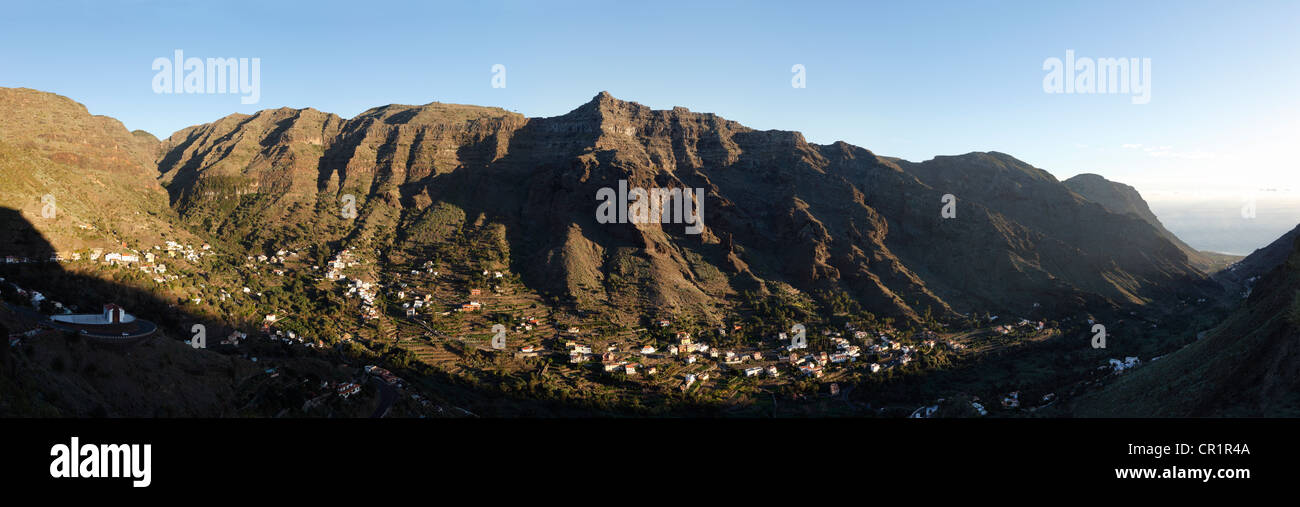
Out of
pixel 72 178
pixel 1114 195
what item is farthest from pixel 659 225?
pixel 1114 195

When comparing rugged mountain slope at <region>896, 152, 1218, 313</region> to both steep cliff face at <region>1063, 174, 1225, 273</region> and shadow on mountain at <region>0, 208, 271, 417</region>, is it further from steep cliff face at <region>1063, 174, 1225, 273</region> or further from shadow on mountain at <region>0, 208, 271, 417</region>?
shadow on mountain at <region>0, 208, 271, 417</region>

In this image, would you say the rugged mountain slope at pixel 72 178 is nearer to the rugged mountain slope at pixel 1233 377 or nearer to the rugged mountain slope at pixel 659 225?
the rugged mountain slope at pixel 659 225

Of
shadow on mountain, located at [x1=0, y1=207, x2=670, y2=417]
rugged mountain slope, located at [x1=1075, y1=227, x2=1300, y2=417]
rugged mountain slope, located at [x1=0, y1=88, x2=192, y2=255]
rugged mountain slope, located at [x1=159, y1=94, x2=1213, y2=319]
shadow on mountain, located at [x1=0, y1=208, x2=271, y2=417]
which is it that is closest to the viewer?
shadow on mountain, located at [x1=0, y1=208, x2=271, y2=417]

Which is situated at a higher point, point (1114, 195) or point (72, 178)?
point (1114, 195)

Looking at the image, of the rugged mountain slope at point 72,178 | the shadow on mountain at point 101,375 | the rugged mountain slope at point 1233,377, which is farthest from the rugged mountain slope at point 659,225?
the shadow on mountain at point 101,375

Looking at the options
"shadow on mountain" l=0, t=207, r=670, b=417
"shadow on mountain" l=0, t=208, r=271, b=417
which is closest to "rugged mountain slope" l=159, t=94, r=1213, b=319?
"shadow on mountain" l=0, t=207, r=670, b=417

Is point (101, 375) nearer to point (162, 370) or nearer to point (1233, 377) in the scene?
point (162, 370)
